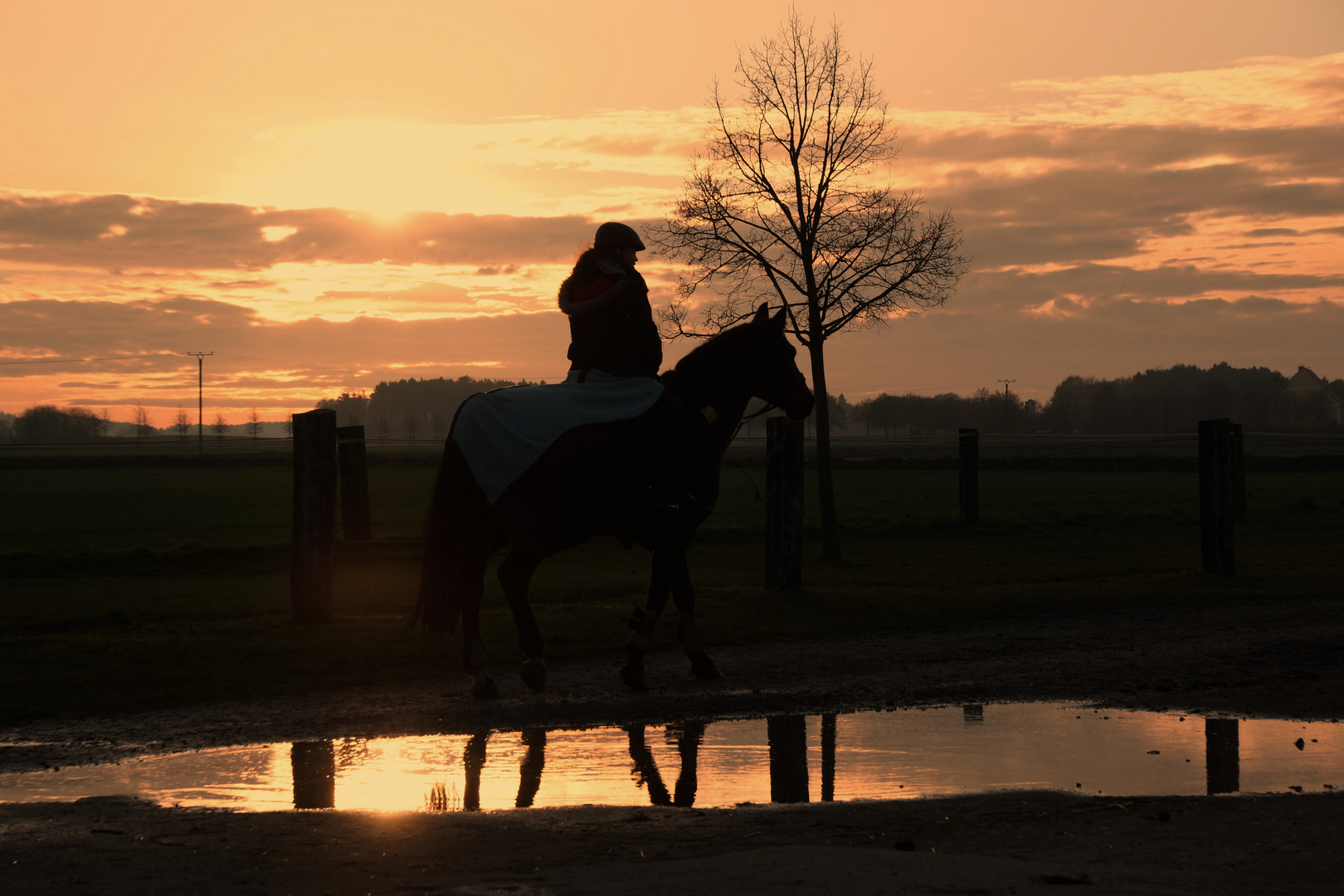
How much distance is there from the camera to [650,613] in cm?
807

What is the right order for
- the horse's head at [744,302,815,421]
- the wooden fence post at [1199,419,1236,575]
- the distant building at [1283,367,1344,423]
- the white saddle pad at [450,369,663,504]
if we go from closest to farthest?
the white saddle pad at [450,369,663,504], the horse's head at [744,302,815,421], the wooden fence post at [1199,419,1236,575], the distant building at [1283,367,1344,423]

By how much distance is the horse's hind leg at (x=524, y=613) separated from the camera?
7.70 metres

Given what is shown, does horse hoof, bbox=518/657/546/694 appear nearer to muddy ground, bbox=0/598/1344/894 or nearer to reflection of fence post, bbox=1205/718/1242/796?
muddy ground, bbox=0/598/1344/894

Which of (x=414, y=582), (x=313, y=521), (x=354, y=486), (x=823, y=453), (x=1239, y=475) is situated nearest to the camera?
(x=313, y=521)

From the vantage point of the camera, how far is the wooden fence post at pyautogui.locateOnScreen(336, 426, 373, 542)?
16.3m

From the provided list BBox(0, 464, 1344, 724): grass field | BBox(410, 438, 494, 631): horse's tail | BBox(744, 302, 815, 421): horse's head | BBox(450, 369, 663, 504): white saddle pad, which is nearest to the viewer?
BBox(450, 369, 663, 504): white saddle pad

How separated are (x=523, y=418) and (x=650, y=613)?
1775mm

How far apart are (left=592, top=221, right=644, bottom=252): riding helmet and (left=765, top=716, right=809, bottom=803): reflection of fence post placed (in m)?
3.78

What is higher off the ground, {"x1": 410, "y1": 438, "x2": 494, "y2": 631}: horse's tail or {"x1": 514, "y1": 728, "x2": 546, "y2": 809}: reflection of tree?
{"x1": 410, "y1": 438, "x2": 494, "y2": 631}: horse's tail

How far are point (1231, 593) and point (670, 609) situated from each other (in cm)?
682

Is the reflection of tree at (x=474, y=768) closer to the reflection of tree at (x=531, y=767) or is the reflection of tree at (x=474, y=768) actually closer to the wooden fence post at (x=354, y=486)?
the reflection of tree at (x=531, y=767)

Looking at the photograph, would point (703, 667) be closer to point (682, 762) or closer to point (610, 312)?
point (682, 762)

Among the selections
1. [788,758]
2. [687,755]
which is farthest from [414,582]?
[788,758]

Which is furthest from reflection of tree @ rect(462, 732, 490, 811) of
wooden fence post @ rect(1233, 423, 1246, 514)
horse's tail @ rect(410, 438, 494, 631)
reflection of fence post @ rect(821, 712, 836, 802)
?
wooden fence post @ rect(1233, 423, 1246, 514)
